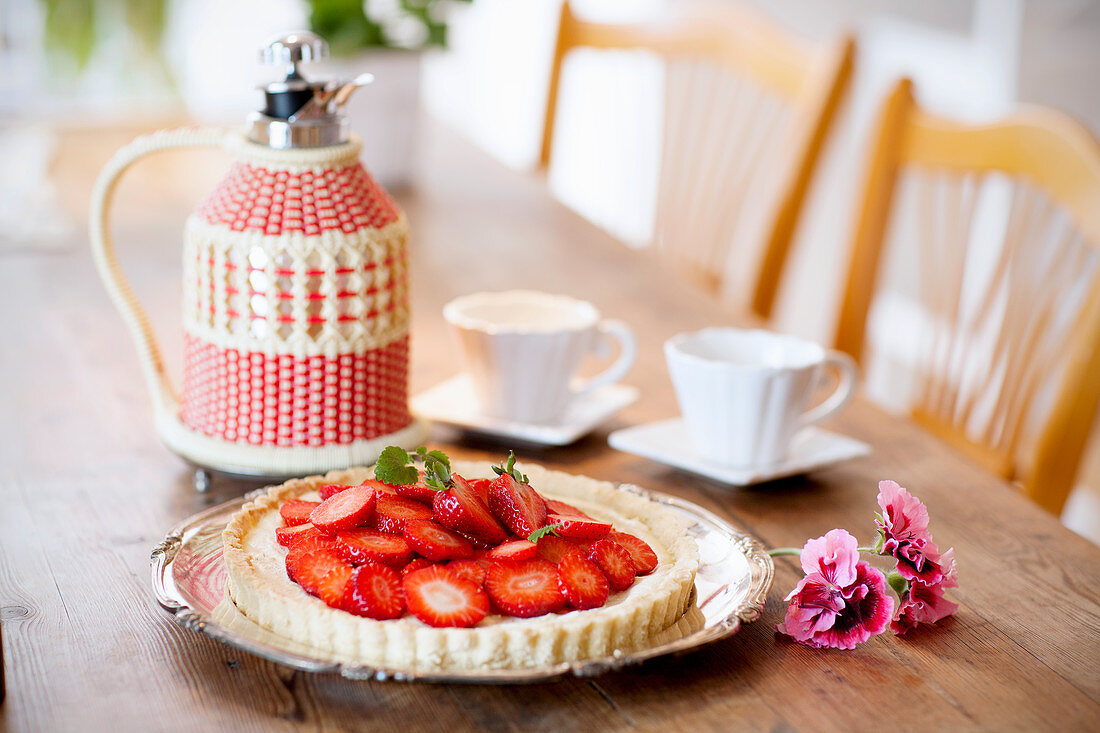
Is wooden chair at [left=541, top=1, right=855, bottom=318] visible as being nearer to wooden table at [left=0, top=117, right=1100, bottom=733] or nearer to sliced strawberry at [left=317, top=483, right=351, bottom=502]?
wooden table at [left=0, top=117, right=1100, bottom=733]

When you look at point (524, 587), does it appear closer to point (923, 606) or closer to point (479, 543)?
point (479, 543)

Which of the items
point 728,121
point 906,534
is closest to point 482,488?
point 906,534

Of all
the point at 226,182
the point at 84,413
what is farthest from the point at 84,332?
the point at 226,182

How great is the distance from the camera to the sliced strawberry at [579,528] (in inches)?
25.2

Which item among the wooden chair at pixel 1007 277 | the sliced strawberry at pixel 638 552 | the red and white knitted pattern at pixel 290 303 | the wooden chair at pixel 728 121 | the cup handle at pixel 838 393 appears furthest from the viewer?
the wooden chair at pixel 728 121

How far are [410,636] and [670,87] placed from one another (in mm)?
1564

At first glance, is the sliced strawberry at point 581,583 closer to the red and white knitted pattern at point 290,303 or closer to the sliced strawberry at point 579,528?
the sliced strawberry at point 579,528

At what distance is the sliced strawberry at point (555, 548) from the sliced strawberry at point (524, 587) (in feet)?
0.05

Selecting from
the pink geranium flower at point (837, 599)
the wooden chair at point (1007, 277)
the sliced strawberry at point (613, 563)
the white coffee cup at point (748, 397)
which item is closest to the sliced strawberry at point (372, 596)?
the sliced strawberry at point (613, 563)

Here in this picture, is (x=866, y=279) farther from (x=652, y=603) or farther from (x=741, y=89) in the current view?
(x=652, y=603)

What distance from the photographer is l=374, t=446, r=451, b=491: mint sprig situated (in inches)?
25.0

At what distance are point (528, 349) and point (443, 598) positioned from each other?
1.18ft

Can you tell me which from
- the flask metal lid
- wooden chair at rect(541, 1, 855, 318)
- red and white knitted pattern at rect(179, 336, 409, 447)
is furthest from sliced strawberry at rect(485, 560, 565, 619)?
wooden chair at rect(541, 1, 855, 318)

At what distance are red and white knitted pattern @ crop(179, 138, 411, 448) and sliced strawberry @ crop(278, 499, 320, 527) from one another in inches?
4.7
